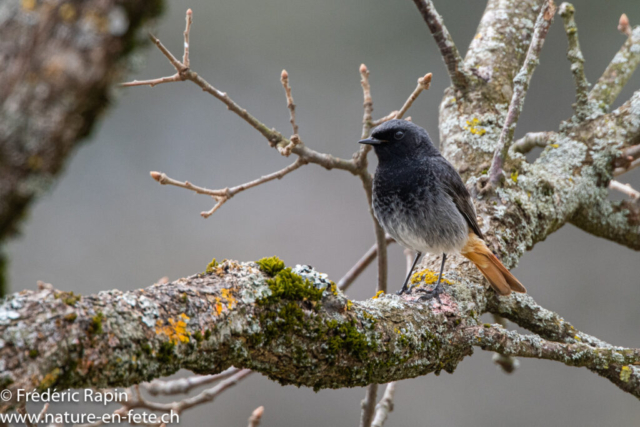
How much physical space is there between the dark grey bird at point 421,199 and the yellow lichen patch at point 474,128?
1.22 feet

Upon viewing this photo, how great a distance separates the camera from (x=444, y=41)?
393cm

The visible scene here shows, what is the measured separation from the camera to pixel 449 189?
3615 millimetres

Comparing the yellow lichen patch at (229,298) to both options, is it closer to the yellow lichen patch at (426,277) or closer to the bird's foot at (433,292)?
the bird's foot at (433,292)

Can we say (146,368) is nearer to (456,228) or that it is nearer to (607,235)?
(456,228)

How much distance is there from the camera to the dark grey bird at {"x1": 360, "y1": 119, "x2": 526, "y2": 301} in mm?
3506

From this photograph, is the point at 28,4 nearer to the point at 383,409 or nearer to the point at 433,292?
the point at 433,292

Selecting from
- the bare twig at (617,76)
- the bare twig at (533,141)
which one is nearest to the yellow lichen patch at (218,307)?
the bare twig at (533,141)

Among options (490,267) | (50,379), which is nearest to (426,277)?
(490,267)

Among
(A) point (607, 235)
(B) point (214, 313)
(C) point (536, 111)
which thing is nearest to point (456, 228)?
(A) point (607, 235)

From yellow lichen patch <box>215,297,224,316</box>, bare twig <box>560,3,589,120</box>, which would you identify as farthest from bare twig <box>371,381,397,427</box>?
bare twig <box>560,3,589,120</box>

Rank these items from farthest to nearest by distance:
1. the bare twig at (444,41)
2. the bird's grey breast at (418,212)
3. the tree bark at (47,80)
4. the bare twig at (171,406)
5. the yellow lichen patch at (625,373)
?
the bare twig at (444,41) < the bird's grey breast at (418,212) < the bare twig at (171,406) < the yellow lichen patch at (625,373) < the tree bark at (47,80)

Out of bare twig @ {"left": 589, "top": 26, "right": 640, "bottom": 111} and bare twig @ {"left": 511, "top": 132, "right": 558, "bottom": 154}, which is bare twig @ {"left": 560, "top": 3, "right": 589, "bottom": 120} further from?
bare twig @ {"left": 511, "top": 132, "right": 558, "bottom": 154}

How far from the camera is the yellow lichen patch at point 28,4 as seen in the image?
3.20ft

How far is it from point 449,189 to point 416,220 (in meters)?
0.31
